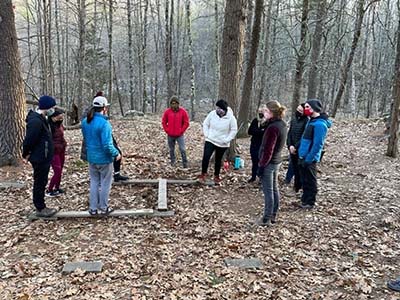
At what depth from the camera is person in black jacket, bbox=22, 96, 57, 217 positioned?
5875 millimetres

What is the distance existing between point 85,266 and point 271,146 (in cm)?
324

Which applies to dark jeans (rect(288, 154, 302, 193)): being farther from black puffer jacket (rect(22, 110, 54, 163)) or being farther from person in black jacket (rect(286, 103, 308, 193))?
black puffer jacket (rect(22, 110, 54, 163))

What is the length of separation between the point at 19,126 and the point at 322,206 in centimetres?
712

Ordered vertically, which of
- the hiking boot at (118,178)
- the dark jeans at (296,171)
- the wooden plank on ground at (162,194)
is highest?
the dark jeans at (296,171)

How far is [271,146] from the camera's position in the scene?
5840 millimetres

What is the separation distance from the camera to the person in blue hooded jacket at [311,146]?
6.45 m

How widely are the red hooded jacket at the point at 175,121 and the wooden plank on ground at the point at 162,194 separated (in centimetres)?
152

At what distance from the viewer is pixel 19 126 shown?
8820 millimetres

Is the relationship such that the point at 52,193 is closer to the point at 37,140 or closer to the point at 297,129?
the point at 37,140

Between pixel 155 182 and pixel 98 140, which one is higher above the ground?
pixel 98 140

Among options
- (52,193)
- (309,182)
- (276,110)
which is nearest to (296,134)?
(309,182)

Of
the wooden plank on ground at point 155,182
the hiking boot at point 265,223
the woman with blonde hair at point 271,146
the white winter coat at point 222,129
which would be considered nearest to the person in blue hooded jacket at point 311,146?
the woman with blonde hair at point 271,146

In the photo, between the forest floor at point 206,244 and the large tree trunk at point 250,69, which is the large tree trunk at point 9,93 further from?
the large tree trunk at point 250,69

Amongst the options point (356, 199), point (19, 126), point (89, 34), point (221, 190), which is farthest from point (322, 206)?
point (89, 34)
